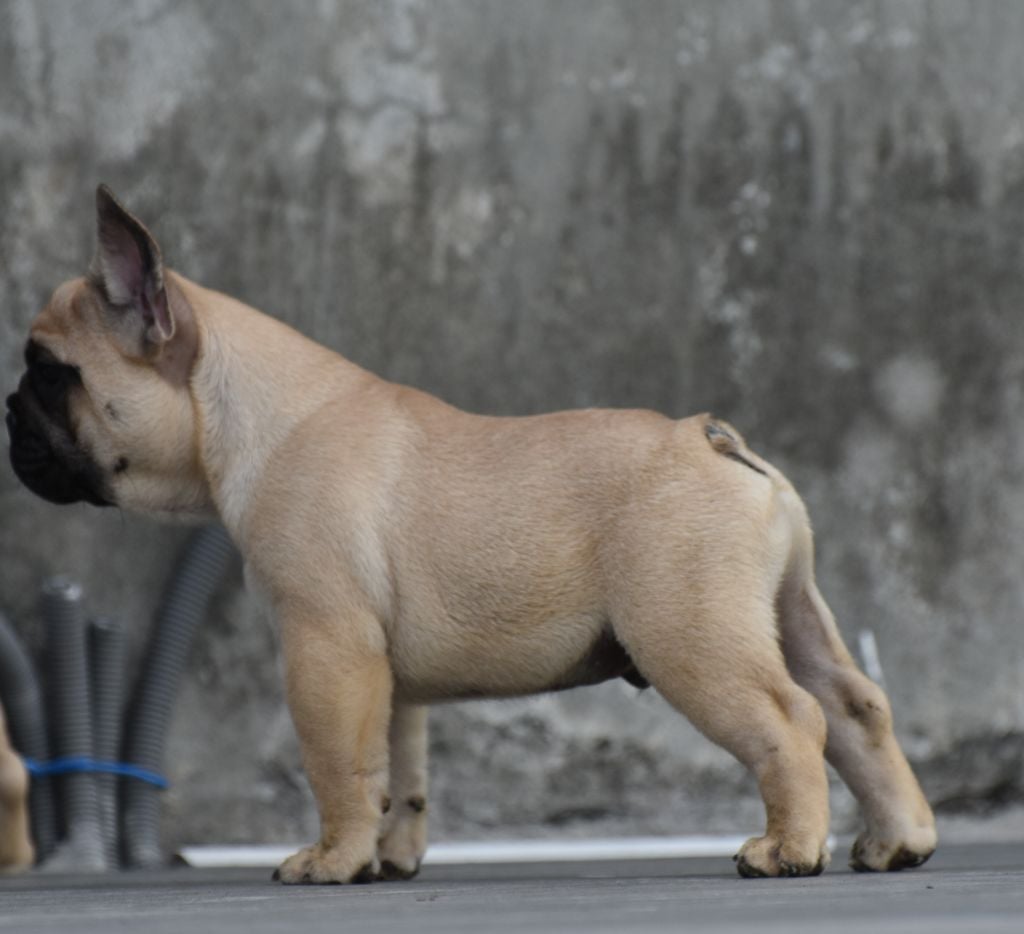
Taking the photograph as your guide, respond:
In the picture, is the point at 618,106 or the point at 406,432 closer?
the point at 406,432

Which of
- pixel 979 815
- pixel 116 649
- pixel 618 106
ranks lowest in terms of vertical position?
pixel 979 815

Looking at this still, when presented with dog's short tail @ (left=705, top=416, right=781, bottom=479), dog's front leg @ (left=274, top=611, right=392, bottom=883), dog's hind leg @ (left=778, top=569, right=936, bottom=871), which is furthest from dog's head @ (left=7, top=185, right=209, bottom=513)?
dog's hind leg @ (left=778, top=569, right=936, bottom=871)

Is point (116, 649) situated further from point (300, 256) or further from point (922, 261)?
point (922, 261)

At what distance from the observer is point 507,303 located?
557cm

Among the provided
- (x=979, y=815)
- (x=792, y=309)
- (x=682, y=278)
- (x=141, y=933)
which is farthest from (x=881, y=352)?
(x=141, y=933)

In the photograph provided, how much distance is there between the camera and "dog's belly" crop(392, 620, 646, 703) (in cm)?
346

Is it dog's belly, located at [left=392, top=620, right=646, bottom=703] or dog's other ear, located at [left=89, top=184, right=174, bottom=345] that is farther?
dog's other ear, located at [left=89, top=184, right=174, bottom=345]

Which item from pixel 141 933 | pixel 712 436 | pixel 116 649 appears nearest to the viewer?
A: pixel 141 933

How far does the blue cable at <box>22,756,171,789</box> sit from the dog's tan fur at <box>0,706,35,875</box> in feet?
0.95

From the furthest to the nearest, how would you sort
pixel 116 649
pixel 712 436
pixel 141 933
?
1. pixel 116 649
2. pixel 712 436
3. pixel 141 933

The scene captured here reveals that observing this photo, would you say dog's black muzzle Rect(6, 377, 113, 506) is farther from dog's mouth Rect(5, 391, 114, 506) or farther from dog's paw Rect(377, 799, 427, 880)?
dog's paw Rect(377, 799, 427, 880)

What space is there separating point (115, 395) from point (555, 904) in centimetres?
177

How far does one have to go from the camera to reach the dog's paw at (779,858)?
10.1 ft

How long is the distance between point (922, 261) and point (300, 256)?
6.58 ft
